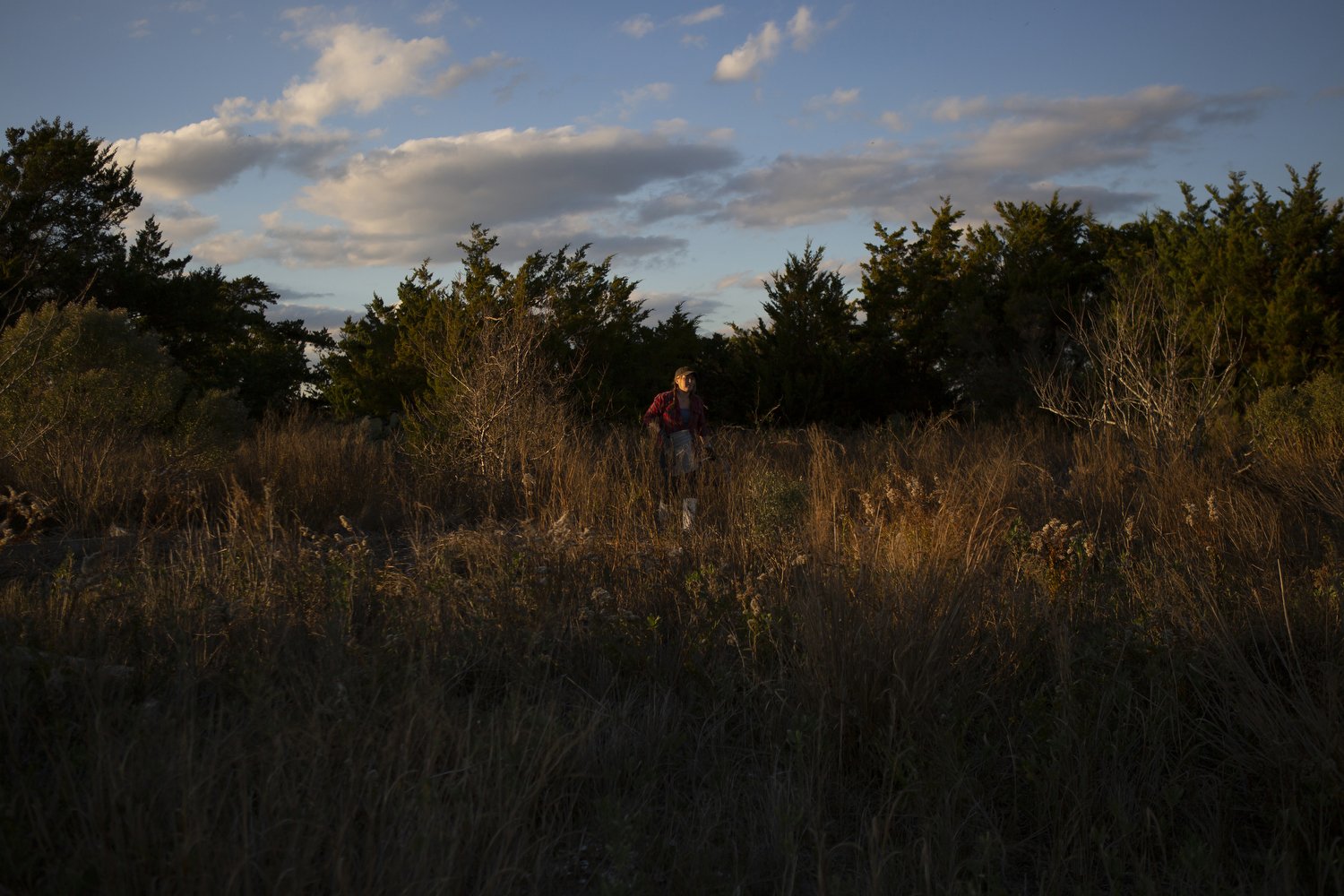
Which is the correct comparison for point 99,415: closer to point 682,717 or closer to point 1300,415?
point 682,717

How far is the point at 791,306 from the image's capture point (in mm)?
16875

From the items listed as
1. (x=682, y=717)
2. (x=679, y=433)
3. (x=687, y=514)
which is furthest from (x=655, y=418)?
(x=682, y=717)

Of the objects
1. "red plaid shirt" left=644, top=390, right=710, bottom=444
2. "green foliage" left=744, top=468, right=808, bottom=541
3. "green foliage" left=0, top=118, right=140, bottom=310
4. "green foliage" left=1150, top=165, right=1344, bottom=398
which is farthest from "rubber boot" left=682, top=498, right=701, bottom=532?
"green foliage" left=0, top=118, right=140, bottom=310

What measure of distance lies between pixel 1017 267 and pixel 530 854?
610 inches

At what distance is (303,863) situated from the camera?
193 centimetres

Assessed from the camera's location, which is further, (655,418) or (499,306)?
(499,306)

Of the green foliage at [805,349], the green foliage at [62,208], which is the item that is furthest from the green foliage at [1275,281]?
the green foliage at [62,208]

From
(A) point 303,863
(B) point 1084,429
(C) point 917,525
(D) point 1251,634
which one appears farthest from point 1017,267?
(A) point 303,863

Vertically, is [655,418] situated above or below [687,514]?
above

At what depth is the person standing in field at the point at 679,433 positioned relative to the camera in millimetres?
8062

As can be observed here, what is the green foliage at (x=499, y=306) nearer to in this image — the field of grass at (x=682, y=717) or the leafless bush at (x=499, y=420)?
the leafless bush at (x=499, y=420)

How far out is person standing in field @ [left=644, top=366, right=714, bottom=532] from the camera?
317 inches

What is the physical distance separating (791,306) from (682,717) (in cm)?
1427

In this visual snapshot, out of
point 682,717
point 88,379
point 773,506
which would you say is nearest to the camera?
point 682,717
